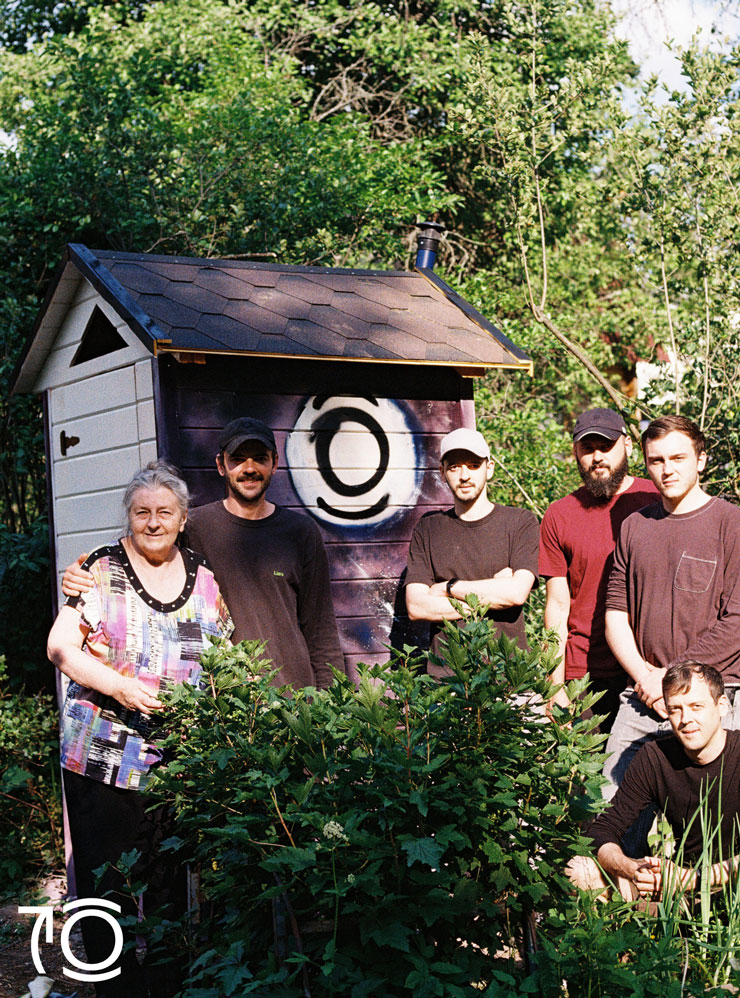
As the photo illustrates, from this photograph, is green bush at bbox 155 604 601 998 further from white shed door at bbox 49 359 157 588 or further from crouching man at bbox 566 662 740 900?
white shed door at bbox 49 359 157 588

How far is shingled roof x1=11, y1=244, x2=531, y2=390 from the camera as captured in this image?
4.79m

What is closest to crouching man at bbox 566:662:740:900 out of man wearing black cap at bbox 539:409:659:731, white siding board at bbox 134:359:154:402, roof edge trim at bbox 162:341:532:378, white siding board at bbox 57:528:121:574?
man wearing black cap at bbox 539:409:659:731

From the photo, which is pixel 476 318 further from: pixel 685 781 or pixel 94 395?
pixel 685 781

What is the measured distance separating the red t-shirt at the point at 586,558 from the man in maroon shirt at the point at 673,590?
0.97 feet

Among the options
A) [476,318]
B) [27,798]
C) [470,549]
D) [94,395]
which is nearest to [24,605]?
[27,798]

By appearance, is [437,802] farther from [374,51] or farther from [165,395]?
[374,51]

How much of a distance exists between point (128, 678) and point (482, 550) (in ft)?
5.18

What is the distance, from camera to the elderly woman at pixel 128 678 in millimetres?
3553

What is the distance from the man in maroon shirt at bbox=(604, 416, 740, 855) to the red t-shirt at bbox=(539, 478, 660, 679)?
0.29 m

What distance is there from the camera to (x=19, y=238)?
8.48 meters

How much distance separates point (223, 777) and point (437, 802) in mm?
592

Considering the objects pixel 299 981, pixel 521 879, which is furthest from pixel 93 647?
pixel 521 879

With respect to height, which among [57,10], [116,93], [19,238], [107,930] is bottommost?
[107,930]

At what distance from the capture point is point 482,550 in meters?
4.46
